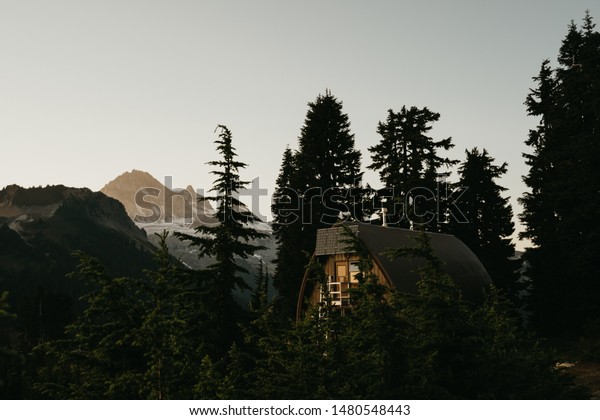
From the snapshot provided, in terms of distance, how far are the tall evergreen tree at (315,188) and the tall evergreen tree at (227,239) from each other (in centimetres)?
1699

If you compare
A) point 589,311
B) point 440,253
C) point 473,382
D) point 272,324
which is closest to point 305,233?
point 440,253

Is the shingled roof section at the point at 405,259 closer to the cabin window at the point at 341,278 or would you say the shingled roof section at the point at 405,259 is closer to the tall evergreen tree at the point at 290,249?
the cabin window at the point at 341,278

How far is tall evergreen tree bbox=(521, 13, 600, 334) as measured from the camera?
2864 cm

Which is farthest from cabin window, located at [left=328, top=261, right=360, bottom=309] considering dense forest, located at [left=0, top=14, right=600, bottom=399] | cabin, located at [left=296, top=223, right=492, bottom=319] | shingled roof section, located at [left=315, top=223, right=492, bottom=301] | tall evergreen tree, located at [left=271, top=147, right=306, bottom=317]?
tall evergreen tree, located at [left=271, top=147, right=306, bottom=317]

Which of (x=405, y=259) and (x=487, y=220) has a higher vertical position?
(x=487, y=220)

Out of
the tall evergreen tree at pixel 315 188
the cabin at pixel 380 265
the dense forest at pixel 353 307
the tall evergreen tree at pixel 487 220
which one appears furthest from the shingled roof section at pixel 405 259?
the tall evergreen tree at pixel 487 220

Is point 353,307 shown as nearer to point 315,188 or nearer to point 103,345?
point 103,345

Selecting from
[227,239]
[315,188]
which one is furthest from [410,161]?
[227,239]

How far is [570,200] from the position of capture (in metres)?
29.7

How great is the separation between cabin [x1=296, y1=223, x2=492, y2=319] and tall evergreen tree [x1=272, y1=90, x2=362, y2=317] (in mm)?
7483

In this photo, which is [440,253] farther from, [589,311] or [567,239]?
[589,311]

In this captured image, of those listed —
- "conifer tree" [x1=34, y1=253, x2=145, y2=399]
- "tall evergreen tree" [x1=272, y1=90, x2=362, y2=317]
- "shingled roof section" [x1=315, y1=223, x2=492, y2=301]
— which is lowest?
"conifer tree" [x1=34, y1=253, x2=145, y2=399]

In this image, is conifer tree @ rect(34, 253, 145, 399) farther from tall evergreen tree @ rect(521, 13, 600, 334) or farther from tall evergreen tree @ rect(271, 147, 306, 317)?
tall evergreen tree @ rect(521, 13, 600, 334)

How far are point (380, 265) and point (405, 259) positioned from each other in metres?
2.37
